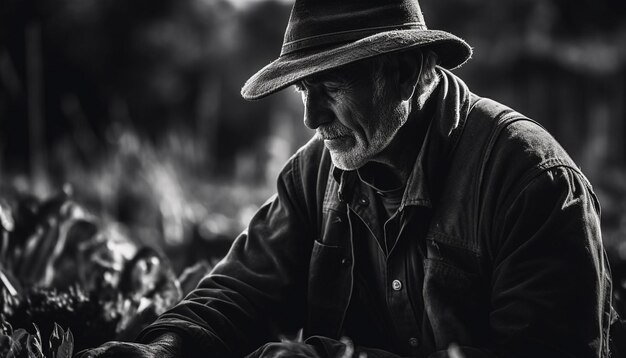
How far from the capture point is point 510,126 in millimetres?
2215

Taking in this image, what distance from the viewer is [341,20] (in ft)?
7.58

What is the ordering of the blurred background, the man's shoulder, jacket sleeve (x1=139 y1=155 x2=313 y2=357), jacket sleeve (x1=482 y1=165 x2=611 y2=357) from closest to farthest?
jacket sleeve (x1=482 y1=165 x2=611 y2=357) → the man's shoulder → jacket sleeve (x1=139 y1=155 x2=313 y2=357) → the blurred background

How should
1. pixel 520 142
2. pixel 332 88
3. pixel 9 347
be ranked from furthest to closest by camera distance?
pixel 332 88 < pixel 9 347 < pixel 520 142

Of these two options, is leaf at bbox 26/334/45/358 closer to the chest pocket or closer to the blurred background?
the chest pocket

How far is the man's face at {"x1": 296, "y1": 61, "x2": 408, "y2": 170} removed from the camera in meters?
2.36

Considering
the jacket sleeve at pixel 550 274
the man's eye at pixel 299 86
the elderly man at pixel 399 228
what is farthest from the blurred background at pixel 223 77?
the jacket sleeve at pixel 550 274

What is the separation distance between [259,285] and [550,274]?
106 cm

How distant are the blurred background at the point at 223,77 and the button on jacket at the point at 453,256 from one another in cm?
504

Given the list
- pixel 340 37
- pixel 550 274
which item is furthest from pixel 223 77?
pixel 550 274

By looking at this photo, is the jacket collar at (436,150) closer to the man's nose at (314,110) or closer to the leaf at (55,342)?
the man's nose at (314,110)

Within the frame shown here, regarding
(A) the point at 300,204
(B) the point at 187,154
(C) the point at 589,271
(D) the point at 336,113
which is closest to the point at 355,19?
(D) the point at 336,113

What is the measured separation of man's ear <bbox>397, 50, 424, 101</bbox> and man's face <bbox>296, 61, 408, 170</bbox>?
3cm

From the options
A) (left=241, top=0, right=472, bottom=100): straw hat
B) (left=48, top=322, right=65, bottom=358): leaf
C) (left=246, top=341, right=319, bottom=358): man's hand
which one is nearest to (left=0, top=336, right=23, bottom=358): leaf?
(left=48, top=322, right=65, bottom=358): leaf

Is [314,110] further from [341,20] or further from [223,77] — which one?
[223,77]
